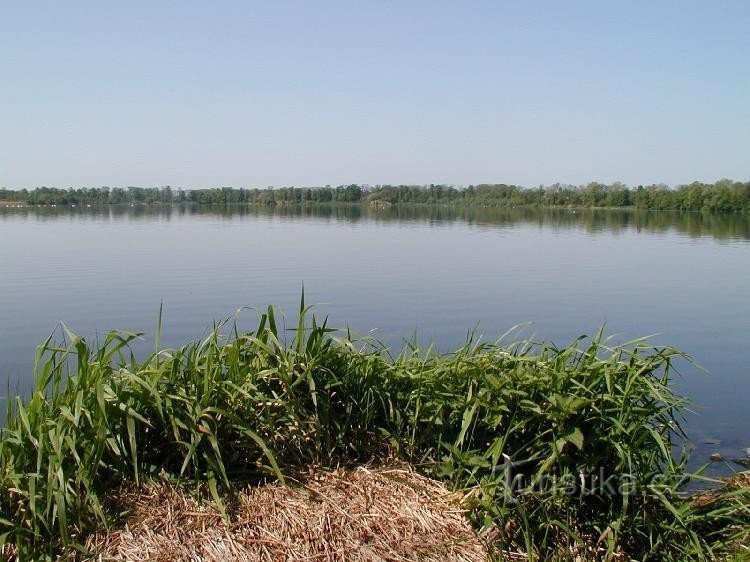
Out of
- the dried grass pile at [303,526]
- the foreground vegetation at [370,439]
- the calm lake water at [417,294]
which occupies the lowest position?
the calm lake water at [417,294]

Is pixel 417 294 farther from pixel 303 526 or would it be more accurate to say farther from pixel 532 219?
pixel 532 219

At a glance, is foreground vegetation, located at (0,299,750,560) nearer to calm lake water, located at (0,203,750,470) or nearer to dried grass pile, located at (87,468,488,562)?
dried grass pile, located at (87,468,488,562)

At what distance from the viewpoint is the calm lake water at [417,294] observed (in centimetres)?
1484

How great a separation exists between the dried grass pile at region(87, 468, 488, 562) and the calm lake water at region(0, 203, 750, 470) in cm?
296

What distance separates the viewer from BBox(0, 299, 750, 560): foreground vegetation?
3438mm

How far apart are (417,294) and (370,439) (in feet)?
59.6

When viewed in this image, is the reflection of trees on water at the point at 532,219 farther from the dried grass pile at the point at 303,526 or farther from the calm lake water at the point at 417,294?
the dried grass pile at the point at 303,526

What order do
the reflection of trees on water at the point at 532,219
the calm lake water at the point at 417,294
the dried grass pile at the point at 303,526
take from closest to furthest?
the dried grass pile at the point at 303,526, the calm lake water at the point at 417,294, the reflection of trees on water at the point at 532,219

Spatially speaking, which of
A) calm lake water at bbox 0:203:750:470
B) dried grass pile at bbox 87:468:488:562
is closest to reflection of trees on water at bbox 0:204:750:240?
calm lake water at bbox 0:203:750:470

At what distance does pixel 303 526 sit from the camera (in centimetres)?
347

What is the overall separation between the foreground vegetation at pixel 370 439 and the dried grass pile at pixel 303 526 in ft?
0.36

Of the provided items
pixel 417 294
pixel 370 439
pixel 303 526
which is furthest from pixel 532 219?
pixel 303 526

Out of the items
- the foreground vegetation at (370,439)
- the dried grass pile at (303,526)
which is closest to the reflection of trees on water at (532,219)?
the foreground vegetation at (370,439)

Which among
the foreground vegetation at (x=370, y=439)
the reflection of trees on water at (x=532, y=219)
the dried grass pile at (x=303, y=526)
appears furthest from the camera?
the reflection of trees on water at (x=532, y=219)
